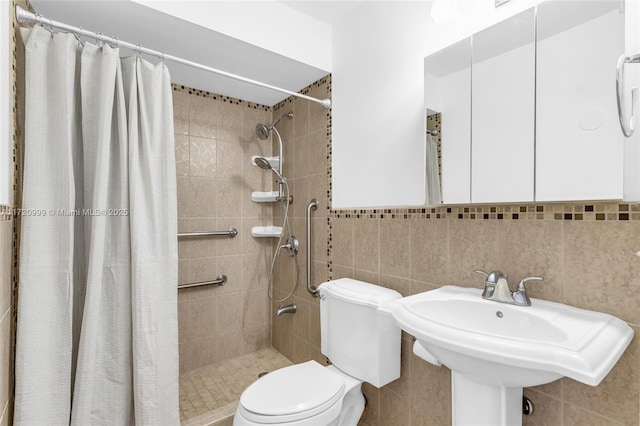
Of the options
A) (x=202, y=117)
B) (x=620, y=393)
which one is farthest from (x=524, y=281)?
(x=202, y=117)

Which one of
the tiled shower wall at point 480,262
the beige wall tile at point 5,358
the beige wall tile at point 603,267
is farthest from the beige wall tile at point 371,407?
the beige wall tile at point 5,358

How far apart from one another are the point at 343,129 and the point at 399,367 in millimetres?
1290

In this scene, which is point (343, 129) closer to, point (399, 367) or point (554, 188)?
point (554, 188)

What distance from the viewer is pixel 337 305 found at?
5.10 feet

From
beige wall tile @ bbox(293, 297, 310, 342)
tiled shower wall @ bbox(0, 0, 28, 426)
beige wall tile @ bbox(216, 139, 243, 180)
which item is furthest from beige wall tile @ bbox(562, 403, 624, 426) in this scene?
beige wall tile @ bbox(216, 139, 243, 180)

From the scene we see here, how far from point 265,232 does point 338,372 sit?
4.03ft

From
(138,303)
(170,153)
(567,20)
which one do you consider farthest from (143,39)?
(567,20)

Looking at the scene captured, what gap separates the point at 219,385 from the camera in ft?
6.55

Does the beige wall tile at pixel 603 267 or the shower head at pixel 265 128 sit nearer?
the beige wall tile at pixel 603 267

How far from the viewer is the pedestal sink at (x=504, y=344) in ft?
2.32

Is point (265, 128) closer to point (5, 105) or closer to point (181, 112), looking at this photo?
point (181, 112)

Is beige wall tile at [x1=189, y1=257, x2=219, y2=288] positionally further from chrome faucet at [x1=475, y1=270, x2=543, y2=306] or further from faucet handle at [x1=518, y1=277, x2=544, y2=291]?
faucet handle at [x1=518, y1=277, x2=544, y2=291]

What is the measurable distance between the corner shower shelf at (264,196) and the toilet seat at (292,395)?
1.26 metres

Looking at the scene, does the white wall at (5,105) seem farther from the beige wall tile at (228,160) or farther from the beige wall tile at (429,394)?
the beige wall tile at (429,394)
